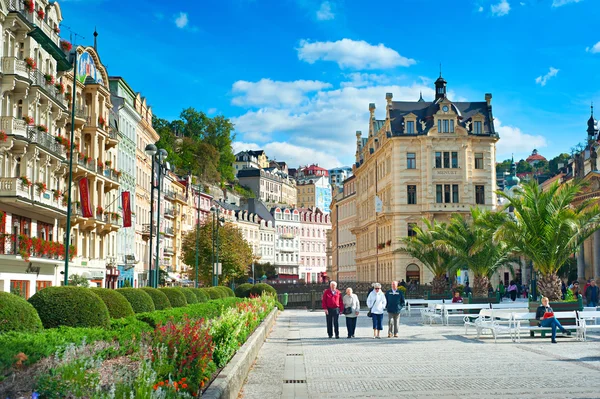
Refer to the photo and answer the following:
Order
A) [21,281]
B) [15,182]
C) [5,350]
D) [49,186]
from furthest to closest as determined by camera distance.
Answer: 1. [49,186]
2. [21,281]
3. [15,182]
4. [5,350]

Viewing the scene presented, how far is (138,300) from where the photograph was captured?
22.1 metres

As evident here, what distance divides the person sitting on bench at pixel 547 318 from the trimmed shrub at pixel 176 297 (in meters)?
11.5

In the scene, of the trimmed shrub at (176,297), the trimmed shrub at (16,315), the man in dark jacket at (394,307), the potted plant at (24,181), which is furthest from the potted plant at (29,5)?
the trimmed shrub at (16,315)

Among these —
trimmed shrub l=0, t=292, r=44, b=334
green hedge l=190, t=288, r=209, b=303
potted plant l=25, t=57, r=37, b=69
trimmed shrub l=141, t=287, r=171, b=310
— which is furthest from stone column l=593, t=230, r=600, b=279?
trimmed shrub l=0, t=292, r=44, b=334

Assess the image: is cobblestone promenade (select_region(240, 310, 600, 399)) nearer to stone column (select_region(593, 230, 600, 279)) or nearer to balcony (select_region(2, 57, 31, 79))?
balcony (select_region(2, 57, 31, 79))

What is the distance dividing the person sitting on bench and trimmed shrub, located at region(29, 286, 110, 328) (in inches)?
515

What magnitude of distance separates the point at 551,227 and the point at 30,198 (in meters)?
23.0

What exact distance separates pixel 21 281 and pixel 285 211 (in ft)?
397

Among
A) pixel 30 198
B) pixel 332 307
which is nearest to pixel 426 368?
pixel 332 307

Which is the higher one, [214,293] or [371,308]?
[214,293]

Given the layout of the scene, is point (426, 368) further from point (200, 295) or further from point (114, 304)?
point (200, 295)

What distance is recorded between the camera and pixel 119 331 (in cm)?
1431

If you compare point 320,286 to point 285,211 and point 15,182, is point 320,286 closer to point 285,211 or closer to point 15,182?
point 15,182

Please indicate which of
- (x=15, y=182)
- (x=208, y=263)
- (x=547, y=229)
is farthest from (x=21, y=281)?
(x=208, y=263)
